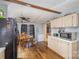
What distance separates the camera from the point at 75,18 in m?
4.45

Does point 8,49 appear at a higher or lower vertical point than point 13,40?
lower

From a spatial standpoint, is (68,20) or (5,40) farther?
(68,20)

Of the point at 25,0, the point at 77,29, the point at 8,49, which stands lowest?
the point at 8,49

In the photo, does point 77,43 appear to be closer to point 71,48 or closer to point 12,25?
point 71,48

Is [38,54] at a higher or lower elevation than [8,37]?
lower

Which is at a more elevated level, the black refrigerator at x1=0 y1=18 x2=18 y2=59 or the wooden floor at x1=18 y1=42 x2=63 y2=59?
the black refrigerator at x1=0 y1=18 x2=18 y2=59

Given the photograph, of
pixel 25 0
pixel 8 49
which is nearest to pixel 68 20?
pixel 25 0

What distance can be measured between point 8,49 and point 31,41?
20.6 feet

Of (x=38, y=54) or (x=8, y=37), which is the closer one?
(x=8, y=37)

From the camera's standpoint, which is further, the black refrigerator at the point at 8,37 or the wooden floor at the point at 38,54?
the wooden floor at the point at 38,54

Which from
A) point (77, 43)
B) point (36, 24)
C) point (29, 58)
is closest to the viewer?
point (77, 43)

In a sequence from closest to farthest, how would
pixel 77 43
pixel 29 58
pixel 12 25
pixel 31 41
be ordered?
pixel 12 25
pixel 77 43
pixel 29 58
pixel 31 41

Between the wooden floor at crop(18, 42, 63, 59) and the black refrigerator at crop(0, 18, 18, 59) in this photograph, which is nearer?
the black refrigerator at crop(0, 18, 18, 59)

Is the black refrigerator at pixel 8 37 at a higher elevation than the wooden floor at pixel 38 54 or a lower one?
higher
